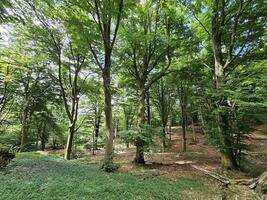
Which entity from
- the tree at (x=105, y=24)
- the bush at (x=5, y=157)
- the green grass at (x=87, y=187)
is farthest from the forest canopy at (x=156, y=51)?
the green grass at (x=87, y=187)

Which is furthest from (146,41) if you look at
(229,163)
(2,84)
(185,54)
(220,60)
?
(2,84)

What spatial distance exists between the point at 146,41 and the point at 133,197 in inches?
291

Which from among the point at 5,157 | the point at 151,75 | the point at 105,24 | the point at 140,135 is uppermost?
the point at 105,24

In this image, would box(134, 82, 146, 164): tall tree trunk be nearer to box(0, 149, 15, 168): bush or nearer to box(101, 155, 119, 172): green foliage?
box(101, 155, 119, 172): green foliage

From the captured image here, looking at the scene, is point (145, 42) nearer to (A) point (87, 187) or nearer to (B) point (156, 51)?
(B) point (156, 51)

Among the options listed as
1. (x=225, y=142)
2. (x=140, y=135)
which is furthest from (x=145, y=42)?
(x=225, y=142)

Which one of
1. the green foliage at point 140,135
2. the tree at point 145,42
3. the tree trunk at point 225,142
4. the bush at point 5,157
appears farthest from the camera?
the tree at point 145,42

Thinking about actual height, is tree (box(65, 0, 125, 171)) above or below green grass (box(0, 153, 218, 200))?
above

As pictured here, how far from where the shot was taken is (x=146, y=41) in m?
10.0

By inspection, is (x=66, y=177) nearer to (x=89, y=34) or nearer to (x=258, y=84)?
(x=89, y=34)

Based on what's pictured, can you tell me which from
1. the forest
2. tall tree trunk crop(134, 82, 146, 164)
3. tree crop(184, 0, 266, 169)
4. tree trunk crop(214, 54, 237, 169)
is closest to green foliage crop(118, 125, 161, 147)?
the forest

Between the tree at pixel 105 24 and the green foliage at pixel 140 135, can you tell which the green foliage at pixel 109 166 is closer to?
the tree at pixel 105 24

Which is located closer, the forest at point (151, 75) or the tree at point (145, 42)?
the forest at point (151, 75)

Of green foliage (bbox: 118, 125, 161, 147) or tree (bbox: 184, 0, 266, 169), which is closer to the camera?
tree (bbox: 184, 0, 266, 169)
